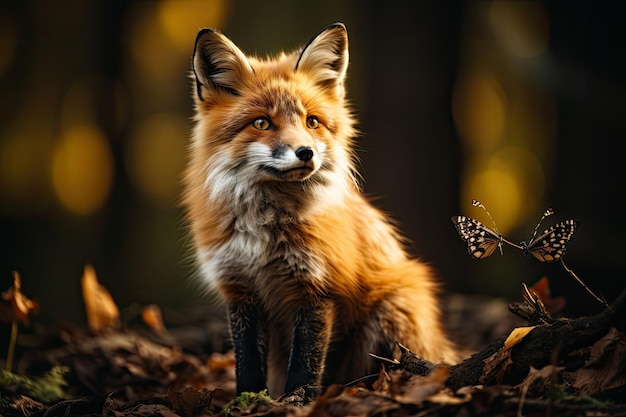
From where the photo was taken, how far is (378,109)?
21.2ft

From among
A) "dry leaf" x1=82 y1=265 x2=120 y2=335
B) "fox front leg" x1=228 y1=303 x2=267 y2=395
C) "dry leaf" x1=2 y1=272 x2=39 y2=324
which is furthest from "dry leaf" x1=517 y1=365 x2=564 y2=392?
"dry leaf" x1=82 y1=265 x2=120 y2=335

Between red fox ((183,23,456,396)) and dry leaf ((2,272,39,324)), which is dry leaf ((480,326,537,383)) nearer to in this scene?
red fox ((183,23,456,396))

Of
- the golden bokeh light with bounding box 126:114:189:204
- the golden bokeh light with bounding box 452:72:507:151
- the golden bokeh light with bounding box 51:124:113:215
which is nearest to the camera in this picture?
the golden bokeh light with bounding box 452:72:507:151

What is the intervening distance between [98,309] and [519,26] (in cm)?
629

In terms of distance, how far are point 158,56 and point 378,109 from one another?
20.3 feet

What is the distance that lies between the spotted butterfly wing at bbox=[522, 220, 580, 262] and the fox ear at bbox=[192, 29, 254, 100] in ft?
5.89

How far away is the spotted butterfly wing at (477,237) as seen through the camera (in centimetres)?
251

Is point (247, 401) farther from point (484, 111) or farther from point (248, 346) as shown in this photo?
point (484, 111)

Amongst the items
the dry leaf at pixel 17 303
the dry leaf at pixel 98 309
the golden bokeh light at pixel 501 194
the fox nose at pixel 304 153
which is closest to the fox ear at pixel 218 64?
the fox nose at pixel 304 153

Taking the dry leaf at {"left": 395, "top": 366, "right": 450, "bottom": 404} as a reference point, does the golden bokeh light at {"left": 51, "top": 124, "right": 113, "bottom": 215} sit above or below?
below

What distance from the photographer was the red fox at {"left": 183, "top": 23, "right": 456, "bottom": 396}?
129 inches

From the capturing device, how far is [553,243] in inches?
97.0

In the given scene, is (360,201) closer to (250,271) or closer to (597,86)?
(250,271)

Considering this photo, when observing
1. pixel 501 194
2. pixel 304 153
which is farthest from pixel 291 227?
pixel 501 194
